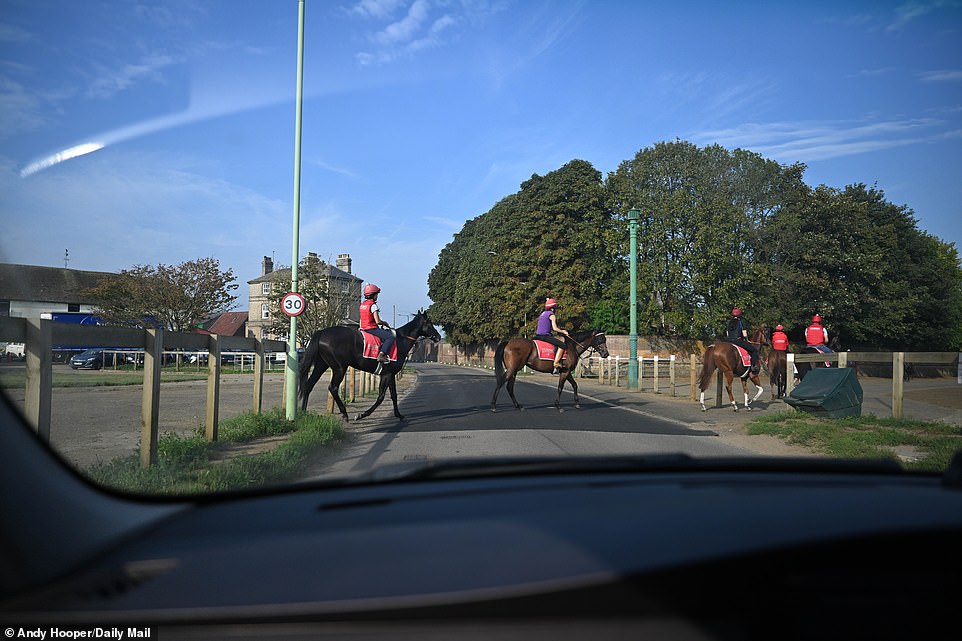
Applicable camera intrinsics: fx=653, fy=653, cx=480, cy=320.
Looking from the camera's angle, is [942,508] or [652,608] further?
[942,508]

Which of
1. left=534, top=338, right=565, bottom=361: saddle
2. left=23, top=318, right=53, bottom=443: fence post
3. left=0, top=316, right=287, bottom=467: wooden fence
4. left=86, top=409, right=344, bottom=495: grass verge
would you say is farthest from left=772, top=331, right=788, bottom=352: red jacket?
left=23, top=318, right=53, bottom=443: fence post

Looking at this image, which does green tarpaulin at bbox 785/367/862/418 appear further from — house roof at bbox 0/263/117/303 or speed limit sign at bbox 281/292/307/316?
house roof at bbox 0/263/117/303

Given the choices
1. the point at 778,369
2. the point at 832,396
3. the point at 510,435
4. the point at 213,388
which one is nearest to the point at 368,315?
the point at 510,435

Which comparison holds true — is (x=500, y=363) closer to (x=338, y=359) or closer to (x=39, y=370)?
(x=338, y=359)

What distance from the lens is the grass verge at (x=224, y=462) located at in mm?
4941

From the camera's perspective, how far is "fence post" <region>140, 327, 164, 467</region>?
5953 mm

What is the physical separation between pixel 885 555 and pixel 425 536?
1053mm

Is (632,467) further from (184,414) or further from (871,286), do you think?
(871,286)

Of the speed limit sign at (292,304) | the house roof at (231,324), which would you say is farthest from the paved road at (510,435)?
the house roof at (231,324)

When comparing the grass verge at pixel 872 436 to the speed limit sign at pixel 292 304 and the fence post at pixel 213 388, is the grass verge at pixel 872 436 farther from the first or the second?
the speed limit sign at pixel 292 304

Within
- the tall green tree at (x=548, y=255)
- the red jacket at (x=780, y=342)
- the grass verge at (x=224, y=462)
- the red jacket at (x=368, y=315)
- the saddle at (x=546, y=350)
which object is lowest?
the grass verge at (x=224, y=462)

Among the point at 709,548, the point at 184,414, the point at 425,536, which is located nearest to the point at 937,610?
the point at 709,548

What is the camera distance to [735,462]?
241 cm

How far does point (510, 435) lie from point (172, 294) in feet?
110
